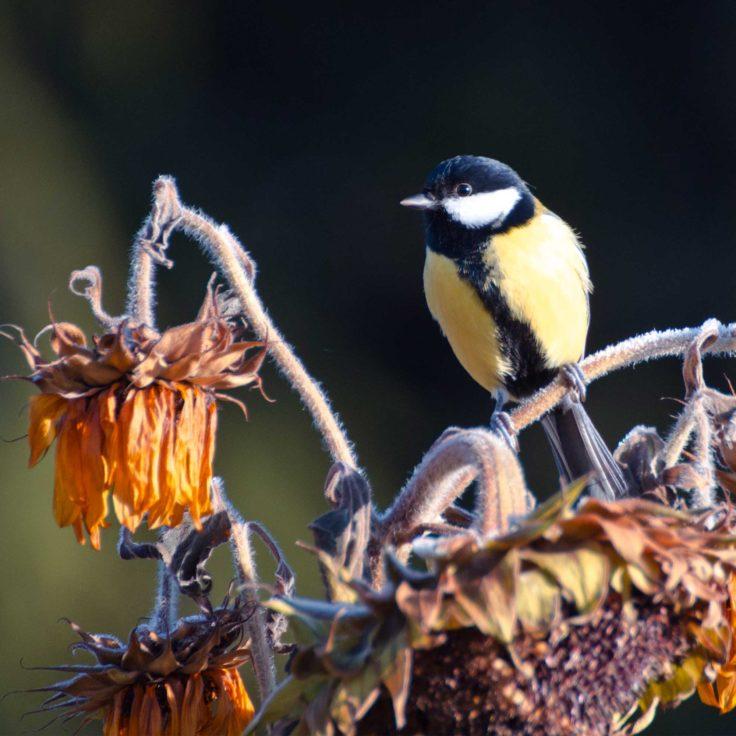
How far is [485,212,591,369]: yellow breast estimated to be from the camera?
72.7 inches

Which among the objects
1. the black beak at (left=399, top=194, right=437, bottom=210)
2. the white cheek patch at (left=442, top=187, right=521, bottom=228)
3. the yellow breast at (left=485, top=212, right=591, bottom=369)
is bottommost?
the yellow breast at (left=485, top=212, right=591, bottom=369)

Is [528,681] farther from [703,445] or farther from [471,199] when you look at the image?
[471,199]

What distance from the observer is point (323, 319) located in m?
4.39

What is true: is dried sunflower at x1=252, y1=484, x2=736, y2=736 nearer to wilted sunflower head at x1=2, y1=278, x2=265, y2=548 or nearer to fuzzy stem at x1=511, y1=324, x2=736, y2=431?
wilted sunflower head at x1=2, y1=278, x2=265, y2=548

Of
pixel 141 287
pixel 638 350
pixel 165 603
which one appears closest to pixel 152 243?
pixel 141 287

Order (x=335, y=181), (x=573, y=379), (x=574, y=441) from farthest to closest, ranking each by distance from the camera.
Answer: (x=335, y=181)
(x=574, y=441)
(x=573, y=379)

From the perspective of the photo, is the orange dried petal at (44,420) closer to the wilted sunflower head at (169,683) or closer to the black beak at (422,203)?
the wilted sunflower head at (169,683)

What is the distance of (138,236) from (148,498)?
233mm

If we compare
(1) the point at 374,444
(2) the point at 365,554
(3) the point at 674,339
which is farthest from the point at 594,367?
(1) the point at 374,444

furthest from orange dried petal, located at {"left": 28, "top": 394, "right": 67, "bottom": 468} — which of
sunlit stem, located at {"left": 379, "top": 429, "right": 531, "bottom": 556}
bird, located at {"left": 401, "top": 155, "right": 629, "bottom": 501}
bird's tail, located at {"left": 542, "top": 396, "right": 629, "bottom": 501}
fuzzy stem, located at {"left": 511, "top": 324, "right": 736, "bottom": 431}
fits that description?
bird, located at {"left": 401, "top": 155, "right": 629, "bottom": 501}

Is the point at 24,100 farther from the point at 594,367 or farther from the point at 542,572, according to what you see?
the point at 542,572

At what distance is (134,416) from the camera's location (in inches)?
36.6

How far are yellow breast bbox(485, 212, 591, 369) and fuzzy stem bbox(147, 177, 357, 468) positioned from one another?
80cm

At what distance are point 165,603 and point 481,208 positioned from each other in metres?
1.02
